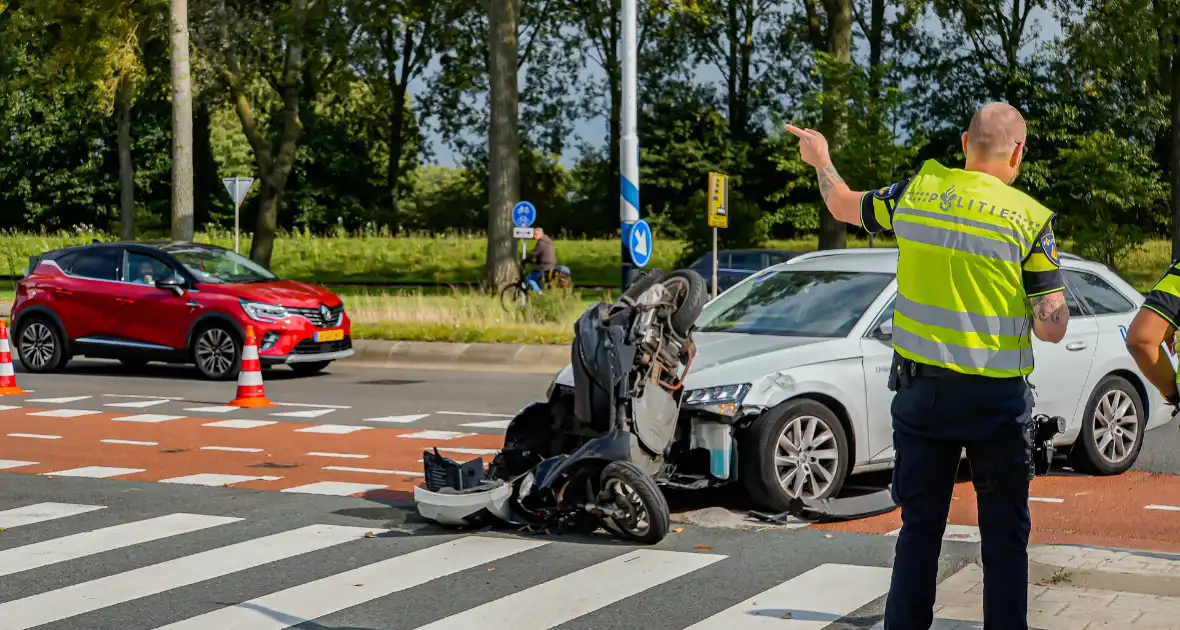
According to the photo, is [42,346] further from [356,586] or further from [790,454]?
[356,586]

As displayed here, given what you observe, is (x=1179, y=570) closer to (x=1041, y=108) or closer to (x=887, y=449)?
(x=887, y=449)

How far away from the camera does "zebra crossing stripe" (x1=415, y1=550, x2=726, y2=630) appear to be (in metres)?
5.87

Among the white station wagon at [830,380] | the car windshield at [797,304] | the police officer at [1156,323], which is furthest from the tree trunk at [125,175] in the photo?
the police officer at [1156,323]

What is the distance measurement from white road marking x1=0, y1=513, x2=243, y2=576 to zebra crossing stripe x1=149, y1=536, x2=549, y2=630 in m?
1.35

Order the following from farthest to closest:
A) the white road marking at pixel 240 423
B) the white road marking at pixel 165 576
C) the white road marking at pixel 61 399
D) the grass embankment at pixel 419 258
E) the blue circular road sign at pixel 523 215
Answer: the grass embankment at pixel 419 258, the blue circular road sign at pixel 523 215, the white road marking at pixel 61 399, the white road marking at pixel 240 423, the white road marking at pixel 165 576

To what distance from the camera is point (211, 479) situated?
9695 mm

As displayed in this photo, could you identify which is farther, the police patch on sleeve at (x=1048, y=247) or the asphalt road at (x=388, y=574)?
the asphalt road at (x=388, y=574)

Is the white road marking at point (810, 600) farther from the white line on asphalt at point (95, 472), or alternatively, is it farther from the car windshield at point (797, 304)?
the white line on asphalt at point (95, 472)

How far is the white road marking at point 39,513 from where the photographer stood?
809 centimetres

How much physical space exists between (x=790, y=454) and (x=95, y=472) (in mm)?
4739

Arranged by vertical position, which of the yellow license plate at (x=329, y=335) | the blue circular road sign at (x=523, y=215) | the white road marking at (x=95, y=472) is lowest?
the white road marking at (x=95, y=472)

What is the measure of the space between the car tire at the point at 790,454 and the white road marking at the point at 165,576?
6.66 feet

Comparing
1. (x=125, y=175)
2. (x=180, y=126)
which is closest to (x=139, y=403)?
(x=180, y=126)

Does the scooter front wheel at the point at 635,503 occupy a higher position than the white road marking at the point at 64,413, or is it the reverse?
the scooter front wheel at the point at 635,503
